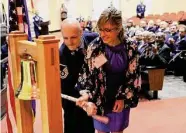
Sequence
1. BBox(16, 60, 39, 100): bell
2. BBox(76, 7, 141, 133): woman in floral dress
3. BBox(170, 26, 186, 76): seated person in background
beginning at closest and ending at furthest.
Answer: BBox(16, 60, 39, 100): bell
BBox(76, 7, 141, 133): woman in floral dress
BBox(170, 26, 186, 76): seated person in background

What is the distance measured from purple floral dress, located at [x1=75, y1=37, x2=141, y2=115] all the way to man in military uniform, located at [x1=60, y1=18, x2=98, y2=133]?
192 mm

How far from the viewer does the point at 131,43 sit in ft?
5.87

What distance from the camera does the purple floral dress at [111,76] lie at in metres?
1.74

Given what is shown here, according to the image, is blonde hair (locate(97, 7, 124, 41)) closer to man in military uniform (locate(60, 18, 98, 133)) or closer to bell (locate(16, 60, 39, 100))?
man in military uniform (locate(60, 18, 98, 133))

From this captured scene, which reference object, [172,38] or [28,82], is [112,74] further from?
[172,38]

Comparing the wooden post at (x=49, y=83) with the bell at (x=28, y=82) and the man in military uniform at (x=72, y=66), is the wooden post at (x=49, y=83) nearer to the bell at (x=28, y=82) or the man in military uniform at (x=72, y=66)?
the bell at (x=28, y=82)

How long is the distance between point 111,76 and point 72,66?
14.2 inches

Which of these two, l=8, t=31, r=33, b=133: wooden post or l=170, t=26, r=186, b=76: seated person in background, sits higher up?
l=8, t=31, r=33, b=133: wooden post

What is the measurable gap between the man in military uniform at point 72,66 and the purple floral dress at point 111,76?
7.5 inches

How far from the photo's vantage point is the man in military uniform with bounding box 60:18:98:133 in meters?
1.94

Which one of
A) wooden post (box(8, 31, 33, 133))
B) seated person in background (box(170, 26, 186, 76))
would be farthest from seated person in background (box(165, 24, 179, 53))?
wooden post (box(8, 31, 33, 133))

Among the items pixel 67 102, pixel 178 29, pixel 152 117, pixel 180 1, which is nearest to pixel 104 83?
pixel 67 102

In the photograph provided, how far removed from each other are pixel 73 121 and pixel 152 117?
203 centimetres

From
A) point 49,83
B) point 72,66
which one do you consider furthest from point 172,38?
point 49,83
